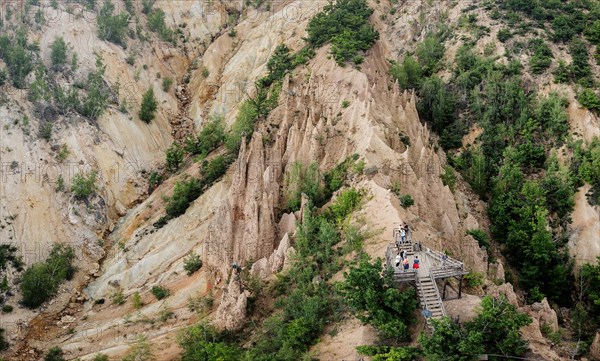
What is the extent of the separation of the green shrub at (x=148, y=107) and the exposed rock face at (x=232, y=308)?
25.7 meters

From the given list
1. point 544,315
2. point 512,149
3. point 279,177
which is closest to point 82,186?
point 279,177

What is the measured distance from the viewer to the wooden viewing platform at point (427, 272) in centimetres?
2423

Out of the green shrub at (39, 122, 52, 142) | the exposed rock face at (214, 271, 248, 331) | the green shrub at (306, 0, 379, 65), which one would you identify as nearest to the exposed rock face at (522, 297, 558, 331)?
the exposed rock face at (214, 271, 248, 331)

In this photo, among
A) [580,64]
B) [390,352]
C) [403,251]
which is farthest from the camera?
[580,64]

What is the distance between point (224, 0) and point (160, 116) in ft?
63.1

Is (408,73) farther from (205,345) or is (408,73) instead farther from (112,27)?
(205,345)

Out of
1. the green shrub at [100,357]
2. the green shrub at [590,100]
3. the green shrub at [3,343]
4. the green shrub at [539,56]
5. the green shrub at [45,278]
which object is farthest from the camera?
the green shrub at [539,56]

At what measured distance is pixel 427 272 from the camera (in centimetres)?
2545

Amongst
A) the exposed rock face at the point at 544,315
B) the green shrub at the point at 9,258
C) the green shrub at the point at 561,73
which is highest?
the green shrub at the point at 9,258

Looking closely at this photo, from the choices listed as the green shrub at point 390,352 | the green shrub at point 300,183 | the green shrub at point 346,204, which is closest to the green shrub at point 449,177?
the green shrub at point 346,204

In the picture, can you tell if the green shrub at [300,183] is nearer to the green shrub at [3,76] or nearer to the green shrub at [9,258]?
the green shrub at [9,258]

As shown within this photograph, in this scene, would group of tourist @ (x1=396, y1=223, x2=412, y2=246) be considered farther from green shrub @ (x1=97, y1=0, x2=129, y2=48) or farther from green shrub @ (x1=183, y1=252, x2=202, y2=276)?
green shrub @ (x1=97, y1=0, x2=129, y2=48)

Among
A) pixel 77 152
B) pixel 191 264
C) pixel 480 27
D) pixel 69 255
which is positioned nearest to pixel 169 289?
pixel 191 264

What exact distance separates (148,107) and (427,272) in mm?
33971
